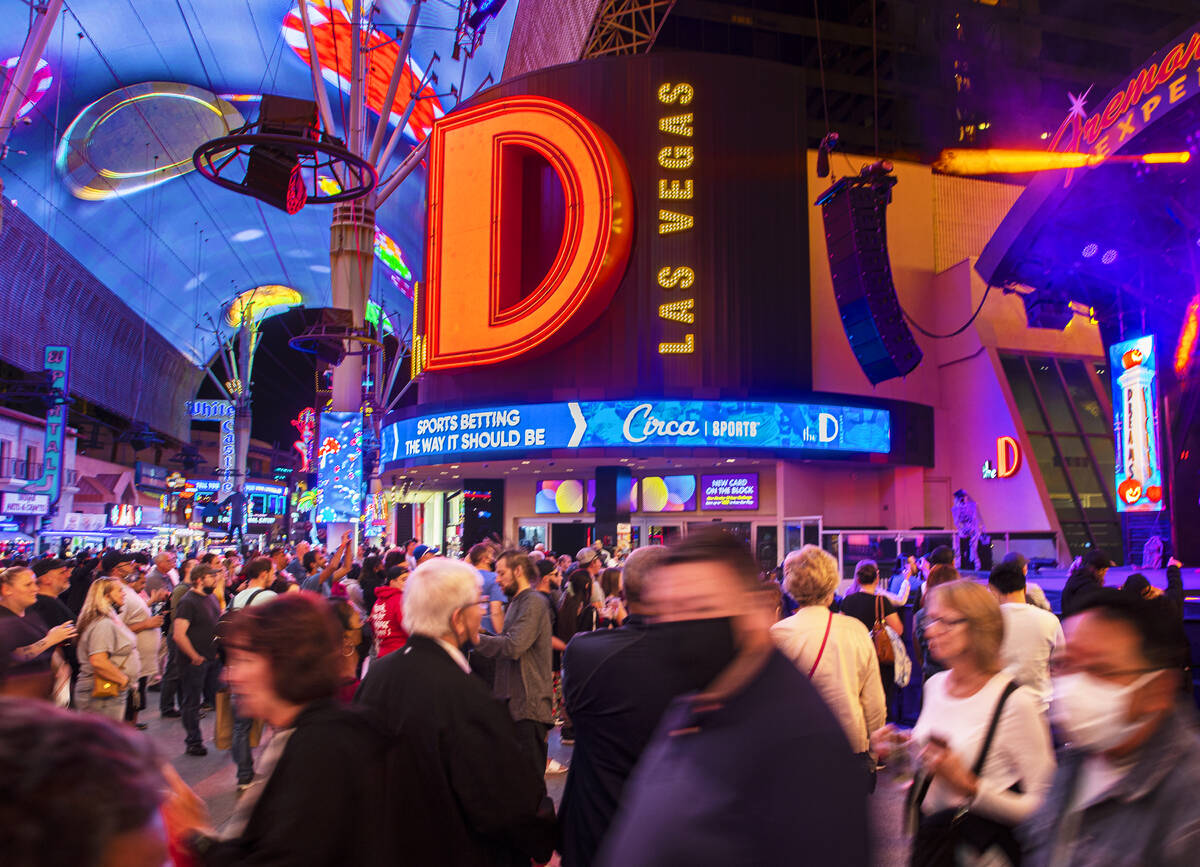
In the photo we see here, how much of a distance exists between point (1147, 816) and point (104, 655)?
7111 millimetres

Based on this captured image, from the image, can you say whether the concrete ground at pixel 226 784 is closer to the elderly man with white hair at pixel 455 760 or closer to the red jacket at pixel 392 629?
the red jacket at pixel 392 629

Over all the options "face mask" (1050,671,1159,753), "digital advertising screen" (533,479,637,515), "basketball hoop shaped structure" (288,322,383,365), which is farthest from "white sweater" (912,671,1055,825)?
"digital advertising screen" (533,479,637,515)

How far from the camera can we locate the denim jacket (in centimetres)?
190

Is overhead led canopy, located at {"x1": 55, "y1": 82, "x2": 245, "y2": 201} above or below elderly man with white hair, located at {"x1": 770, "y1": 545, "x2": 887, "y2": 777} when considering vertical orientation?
above

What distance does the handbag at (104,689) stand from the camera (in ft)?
22.2

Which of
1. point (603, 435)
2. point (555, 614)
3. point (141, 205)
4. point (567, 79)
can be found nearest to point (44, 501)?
point (141, 205)

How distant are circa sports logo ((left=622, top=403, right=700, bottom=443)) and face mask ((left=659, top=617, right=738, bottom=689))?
771 inches

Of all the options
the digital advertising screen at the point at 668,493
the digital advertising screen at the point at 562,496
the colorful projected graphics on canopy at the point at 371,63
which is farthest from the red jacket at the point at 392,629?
the colorful projected graphics on canopy at the point at 371,63

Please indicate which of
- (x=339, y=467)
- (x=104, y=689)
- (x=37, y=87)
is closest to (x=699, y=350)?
(x=339, y=467)

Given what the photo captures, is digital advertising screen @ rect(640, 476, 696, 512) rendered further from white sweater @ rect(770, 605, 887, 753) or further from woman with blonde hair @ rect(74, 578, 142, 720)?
white sweater @ rect(770, 605, 887, 753)

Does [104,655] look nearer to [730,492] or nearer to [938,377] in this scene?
[730,492]

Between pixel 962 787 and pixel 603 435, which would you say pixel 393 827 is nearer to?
pixel 962 787

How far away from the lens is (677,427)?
846 inches

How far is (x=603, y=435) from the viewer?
70.8 feet
